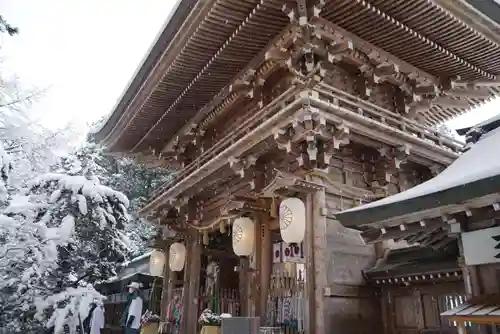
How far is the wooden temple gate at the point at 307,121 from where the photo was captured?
7086mm

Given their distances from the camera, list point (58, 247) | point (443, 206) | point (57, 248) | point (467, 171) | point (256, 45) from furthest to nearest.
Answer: point (58, 247), point (57, 248), point (256, 45), point (467, 171), point (443, 206)

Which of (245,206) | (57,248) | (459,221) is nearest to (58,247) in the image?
(57,248)

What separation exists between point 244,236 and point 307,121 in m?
2.82

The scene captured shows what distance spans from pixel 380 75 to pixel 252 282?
5.14 metres

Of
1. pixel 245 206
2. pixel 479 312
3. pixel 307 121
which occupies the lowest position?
pixel 479 312

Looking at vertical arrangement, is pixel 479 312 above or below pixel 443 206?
below

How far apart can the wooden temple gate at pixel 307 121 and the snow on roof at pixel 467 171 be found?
1.74ft

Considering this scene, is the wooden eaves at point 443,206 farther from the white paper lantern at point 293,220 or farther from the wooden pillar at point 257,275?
the wooden pillar at point 257,275

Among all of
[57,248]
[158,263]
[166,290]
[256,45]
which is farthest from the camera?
[158,263]

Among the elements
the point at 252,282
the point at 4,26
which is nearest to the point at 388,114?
the point at 252,282

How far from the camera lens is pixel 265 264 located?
8.17 metres

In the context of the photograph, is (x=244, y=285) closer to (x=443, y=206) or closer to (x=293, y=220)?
(x=293, y=220)

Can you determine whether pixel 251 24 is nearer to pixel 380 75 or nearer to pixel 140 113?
pixel 380 75

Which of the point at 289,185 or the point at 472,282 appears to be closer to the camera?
the point at 472,282
